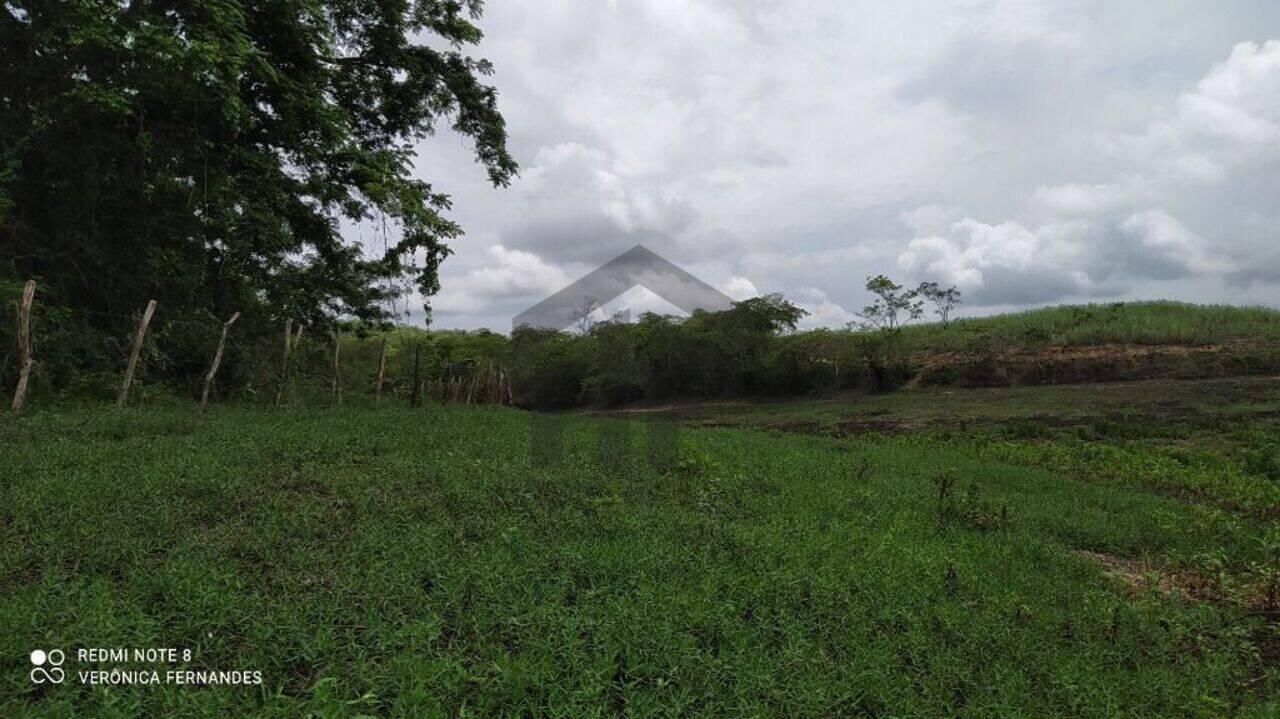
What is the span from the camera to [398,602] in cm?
371

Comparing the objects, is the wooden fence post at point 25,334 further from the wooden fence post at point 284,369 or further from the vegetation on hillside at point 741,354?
the wooden fence post at point 284,369

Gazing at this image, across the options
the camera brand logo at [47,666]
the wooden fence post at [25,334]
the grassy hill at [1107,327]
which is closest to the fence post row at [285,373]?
the wooden fence post at [25,334]

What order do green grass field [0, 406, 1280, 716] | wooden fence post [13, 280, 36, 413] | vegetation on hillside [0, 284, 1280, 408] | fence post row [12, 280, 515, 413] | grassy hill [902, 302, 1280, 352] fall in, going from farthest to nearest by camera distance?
1. grassy hill [902, 302, 1280, 352]
2. vegetation on hillside [0, 284, 1280, 408]
3. fence post row [12, 280, 515, 413]
4. wooden fence post [13, 280, 36, 413]
5. green grass field [0, 406, 1280, 716]

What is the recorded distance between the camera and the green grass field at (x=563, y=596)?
309 cm

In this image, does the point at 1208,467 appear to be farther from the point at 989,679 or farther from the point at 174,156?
the point at 174,156

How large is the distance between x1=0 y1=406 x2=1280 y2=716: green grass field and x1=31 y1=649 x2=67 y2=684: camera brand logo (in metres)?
0.04

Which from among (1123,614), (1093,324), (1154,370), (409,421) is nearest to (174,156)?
(409,421)

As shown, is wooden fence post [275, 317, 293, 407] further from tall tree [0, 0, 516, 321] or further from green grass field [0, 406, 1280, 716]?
green grass field [0, 406, 1280, 716]

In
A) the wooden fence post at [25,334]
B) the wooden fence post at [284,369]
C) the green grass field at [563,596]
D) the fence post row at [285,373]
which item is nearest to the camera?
the green grass field at [563,596]

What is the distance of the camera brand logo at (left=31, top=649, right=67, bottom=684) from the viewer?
8.97ft

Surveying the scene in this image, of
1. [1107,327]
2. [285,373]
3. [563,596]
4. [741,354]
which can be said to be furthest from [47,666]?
[1107,327]

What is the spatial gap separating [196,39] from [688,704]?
1200 cm

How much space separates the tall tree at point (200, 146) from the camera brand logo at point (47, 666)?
935 centimetres

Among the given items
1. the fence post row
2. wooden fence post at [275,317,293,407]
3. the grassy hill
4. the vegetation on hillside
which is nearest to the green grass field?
the fence post row
